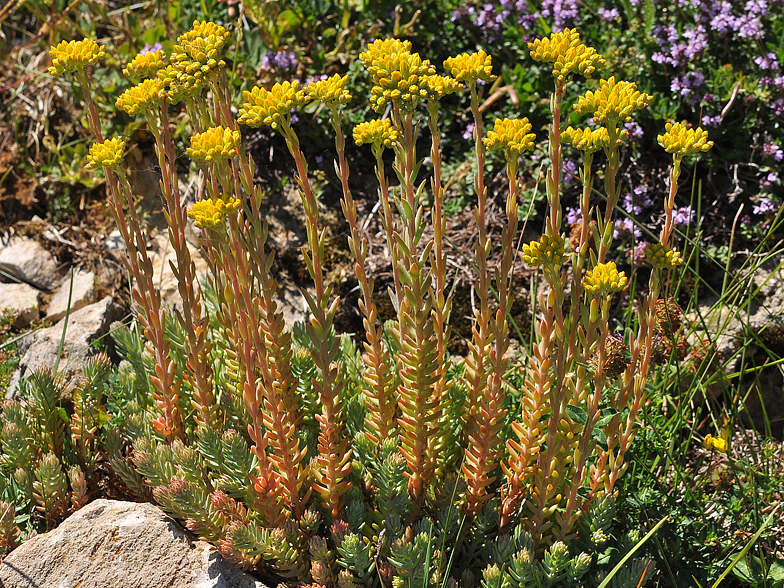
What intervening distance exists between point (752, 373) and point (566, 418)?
1.74 meters

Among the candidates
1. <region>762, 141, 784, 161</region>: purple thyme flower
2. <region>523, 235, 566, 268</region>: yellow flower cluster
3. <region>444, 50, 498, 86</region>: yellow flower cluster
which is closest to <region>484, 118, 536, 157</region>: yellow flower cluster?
<region>444, 50, 498, 86</region>: yellow flower cluster

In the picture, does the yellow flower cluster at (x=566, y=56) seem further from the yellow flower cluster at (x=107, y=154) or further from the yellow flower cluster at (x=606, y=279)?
the yellow flower cluster at (x=107, y=154)

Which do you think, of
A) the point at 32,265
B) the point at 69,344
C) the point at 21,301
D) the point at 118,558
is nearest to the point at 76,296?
the point at 21,301

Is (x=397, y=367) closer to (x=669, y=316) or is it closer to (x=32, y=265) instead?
(x=669, y=316)

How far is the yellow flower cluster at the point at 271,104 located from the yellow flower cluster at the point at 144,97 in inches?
12.4

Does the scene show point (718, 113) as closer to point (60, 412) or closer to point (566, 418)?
point (566, 418)

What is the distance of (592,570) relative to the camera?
6.77 ft

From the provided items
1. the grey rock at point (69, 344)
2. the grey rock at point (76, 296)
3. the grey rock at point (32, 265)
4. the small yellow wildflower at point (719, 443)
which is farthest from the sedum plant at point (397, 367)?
the grey rock at point (32, 265)

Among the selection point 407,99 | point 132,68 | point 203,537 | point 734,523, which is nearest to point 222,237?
point 407,99

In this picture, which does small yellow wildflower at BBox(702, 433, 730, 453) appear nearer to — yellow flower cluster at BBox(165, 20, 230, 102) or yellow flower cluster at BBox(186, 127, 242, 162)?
yellow flower cluster at BBox(186, 127, 242, 162)

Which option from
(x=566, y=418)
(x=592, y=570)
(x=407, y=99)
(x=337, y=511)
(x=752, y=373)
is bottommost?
(x=752, y=373)

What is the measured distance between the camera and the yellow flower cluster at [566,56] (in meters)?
1.62

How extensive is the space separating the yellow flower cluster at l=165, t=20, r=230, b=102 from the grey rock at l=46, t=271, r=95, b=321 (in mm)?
2225

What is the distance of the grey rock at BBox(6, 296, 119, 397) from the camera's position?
2.99 meters
